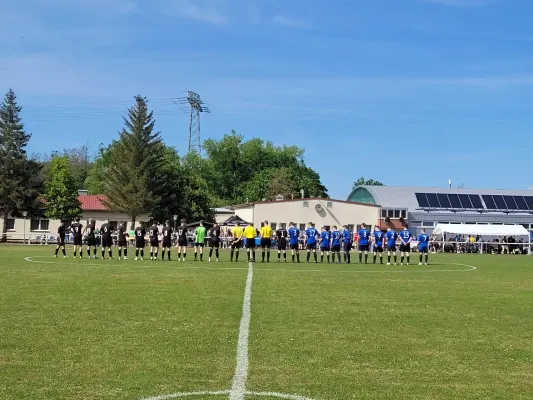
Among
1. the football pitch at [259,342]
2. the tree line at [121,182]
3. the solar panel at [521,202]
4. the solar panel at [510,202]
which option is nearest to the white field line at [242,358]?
the football pitch at [259,342]

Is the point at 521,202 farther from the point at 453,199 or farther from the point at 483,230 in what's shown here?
the point at 483,230

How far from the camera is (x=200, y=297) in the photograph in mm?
15055

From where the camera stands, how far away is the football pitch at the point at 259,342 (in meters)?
7.10

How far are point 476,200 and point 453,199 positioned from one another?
7.82ft

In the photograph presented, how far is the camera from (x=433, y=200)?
7369 cm

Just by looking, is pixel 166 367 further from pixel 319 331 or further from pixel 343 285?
pixel 343 285

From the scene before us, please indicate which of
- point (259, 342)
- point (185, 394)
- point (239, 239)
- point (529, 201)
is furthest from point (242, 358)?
point (529, 201)

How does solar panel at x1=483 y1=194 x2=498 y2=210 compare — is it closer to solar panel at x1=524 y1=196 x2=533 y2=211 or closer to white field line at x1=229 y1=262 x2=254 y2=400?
solar panel at x1=524 y1=196 x2=533 y2=211

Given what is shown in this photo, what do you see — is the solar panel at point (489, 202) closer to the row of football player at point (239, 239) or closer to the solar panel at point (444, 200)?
the solar panel at point (444, 200)

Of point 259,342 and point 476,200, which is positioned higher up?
point 476,200

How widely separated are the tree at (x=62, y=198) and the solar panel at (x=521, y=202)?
45288 millimetres

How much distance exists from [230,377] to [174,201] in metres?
66.0

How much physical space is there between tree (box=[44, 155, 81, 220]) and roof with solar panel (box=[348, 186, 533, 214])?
3108 cm

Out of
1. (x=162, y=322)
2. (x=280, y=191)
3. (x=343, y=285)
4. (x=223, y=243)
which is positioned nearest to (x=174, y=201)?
(x=223, y=243)
